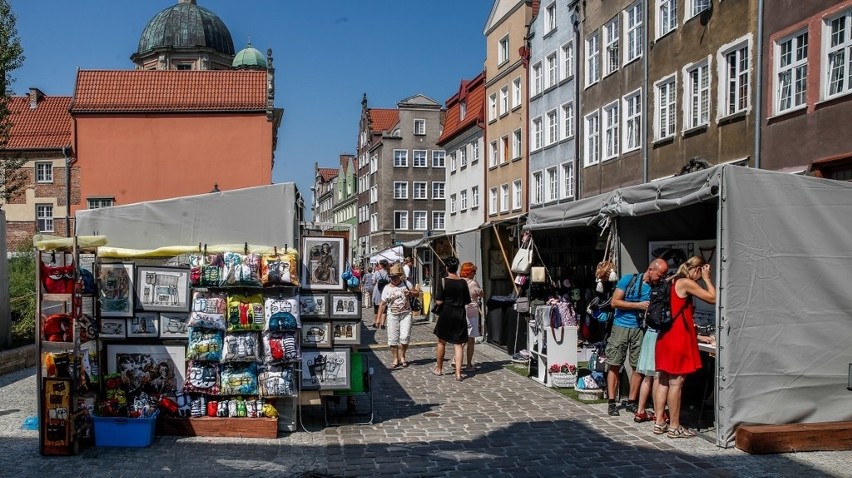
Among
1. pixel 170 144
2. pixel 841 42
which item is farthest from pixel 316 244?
pixel 170 144

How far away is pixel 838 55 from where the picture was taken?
16078mm

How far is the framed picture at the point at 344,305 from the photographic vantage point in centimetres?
913

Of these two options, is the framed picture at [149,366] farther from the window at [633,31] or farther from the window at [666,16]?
the window at [633,31]

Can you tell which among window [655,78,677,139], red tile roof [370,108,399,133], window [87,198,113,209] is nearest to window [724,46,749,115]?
window [655,78,677,139]

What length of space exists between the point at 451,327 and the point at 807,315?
5676mm

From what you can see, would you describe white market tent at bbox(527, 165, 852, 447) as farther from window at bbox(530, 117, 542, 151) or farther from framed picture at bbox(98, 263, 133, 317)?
window at bbox(530, 117, 542, 151)

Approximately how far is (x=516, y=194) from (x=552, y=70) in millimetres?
7224

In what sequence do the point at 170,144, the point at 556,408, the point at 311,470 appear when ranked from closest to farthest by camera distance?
the point at 311,470, the point at 556,408, the point at 170,144

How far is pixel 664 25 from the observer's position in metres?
23.9

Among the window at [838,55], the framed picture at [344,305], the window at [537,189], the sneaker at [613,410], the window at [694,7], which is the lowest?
the sneaker at [613,410]

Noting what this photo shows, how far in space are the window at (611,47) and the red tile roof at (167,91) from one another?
20.6m

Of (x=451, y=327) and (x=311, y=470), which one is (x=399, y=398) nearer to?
(x=451, y=327)

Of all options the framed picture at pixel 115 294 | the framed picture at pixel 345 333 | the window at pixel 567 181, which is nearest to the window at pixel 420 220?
the window at pixel 567 181

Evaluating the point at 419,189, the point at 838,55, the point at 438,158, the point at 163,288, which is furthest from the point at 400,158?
the point at 163,288
